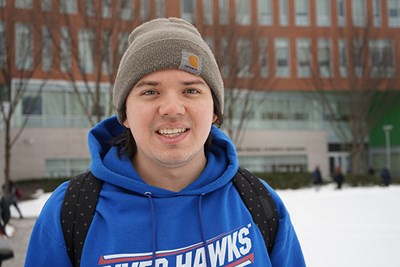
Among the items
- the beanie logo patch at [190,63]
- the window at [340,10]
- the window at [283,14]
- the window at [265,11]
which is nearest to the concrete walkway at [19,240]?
the beanie logo patch at [190,63]

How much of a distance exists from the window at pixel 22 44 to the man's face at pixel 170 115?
1538cm

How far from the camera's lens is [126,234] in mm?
1473

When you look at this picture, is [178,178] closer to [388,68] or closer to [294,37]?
[388,68]

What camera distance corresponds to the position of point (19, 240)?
365 inches

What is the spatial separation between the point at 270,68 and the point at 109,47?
12.1 metres

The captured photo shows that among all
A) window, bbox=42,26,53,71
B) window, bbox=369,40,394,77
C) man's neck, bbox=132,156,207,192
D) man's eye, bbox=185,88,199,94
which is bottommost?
man's neck, bbox=132,156,207,192

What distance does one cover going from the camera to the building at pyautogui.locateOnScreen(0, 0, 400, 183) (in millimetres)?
15156

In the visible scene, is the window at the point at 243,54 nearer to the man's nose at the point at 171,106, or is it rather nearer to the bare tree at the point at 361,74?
the bare tree at the point at 361,74

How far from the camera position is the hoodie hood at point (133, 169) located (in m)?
1.58

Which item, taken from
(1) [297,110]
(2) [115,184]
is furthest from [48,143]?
(2) [115,184]

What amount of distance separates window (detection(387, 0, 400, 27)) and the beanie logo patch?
108ft

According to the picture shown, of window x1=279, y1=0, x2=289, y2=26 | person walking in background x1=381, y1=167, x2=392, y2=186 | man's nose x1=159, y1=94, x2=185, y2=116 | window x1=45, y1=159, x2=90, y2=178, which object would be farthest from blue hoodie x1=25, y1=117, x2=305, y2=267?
window x1=279, y1=0, x2=289, y2=26

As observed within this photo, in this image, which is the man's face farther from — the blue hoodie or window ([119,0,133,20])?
window ([119,0,133,20])

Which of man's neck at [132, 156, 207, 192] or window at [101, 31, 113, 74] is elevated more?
window at [101, 31, 113, 74]
